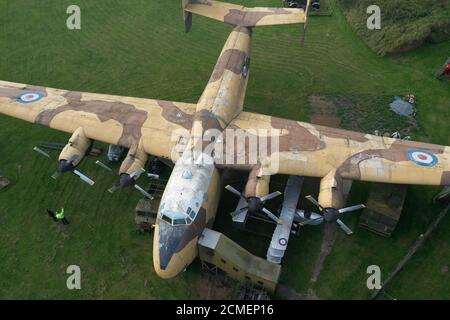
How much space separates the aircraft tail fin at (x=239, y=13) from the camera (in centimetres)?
3447

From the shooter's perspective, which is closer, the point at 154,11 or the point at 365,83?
the point at 365,83

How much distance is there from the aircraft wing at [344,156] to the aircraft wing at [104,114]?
4870mm

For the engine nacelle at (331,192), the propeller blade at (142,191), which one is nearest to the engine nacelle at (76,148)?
the propeller blade at (142,191)

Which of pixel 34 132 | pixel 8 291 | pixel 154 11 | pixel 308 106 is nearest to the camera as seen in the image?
pixel 8 291

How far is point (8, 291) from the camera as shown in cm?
2325

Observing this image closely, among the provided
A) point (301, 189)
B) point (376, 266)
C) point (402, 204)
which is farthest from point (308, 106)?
point (376, 266)

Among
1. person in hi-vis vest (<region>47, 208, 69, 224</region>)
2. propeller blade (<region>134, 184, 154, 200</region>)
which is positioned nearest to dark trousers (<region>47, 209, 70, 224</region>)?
person in hi-vis vest (<region>47, 208, 69, 224</region>)

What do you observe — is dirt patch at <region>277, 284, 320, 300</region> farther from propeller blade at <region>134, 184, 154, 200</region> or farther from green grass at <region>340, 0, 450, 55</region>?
green grass at <region>340, 0, 450, 55</region>

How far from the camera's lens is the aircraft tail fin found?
113ft

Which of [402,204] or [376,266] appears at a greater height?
[402,204]
